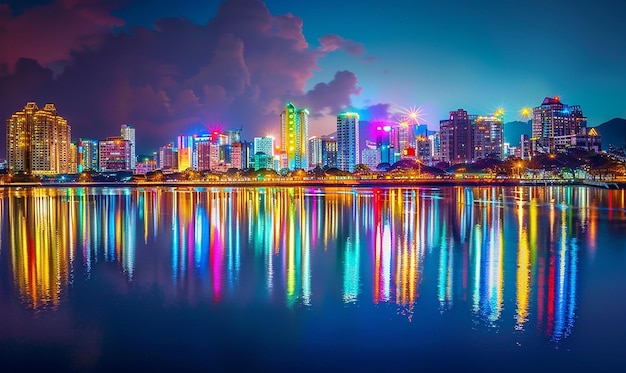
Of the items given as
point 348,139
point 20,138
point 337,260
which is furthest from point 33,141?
point 337,260

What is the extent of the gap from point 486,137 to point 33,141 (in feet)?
430

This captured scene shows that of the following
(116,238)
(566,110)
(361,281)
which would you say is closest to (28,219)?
(116,238)

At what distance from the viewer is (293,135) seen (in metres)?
185

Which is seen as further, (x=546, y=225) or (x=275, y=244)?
(x=546, y=225)

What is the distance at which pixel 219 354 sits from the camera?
27.6ft

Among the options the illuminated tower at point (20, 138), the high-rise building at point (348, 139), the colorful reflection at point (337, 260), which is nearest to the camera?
the colorful reflection at point (337, 260)

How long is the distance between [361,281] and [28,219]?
22.8 meters

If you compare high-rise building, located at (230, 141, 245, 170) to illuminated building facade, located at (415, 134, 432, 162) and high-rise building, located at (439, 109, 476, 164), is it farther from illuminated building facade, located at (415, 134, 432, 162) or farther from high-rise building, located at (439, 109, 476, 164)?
high-rise building, located at (439, 109, 476, 164)

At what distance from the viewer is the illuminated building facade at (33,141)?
513 ft

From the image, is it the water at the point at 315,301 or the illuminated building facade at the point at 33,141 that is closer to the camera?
the water at the point at 315,301

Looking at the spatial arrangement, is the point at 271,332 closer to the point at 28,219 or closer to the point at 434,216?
the point at 434,216

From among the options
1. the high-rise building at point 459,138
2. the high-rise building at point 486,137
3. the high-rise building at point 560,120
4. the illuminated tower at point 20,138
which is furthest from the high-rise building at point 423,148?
the illuminated tower at point 20,138

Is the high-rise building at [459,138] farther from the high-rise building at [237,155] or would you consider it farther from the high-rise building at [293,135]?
the high-rise building at [237,155]

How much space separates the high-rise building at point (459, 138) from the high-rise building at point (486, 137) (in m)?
1.69
